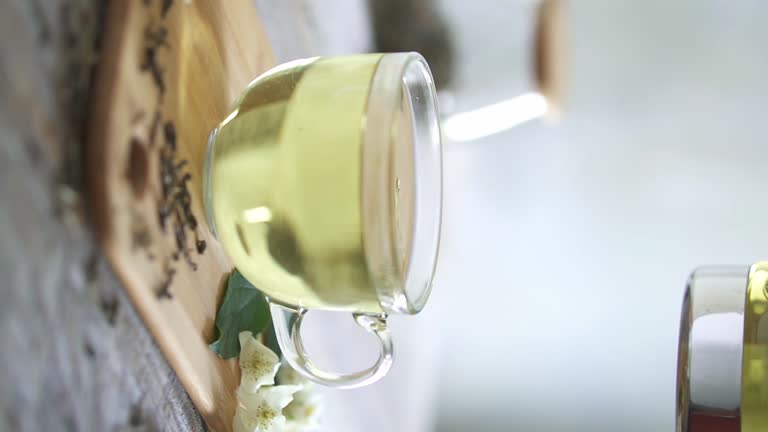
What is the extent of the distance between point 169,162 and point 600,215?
1317 mm

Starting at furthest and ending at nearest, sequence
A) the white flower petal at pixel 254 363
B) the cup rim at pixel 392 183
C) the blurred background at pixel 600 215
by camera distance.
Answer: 1. the blurred background at pixel 600 215
2. the white flower petal at pixel 254 363
3. the cup rim at pixel 392 183

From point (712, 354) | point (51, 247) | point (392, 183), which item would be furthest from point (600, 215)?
point (51, 247)

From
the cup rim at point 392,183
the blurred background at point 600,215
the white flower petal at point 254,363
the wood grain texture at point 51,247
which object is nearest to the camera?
the wood grain texture at point 51,247

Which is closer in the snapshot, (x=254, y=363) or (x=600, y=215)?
(x=254, y=363)

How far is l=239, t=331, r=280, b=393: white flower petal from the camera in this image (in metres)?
0.50

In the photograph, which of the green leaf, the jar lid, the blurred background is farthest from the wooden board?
the blurred background

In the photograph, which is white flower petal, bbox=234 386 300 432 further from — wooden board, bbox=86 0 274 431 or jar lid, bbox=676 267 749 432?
jar lid, bbox=676 267 749 432

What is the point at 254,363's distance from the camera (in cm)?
50

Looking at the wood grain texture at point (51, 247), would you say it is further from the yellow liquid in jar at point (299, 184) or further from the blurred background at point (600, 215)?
the blurred background at point (600, 215)

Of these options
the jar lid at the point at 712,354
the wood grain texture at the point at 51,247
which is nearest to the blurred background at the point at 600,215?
the jar lid at the point at 712,354

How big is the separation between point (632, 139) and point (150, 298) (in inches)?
53.2

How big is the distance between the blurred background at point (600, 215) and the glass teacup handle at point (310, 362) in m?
0.94

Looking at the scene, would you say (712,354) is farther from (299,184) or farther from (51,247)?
(51,247)

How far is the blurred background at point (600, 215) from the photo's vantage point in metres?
1.52
